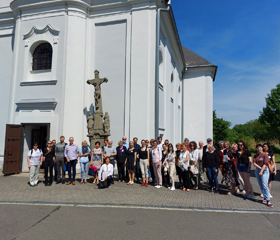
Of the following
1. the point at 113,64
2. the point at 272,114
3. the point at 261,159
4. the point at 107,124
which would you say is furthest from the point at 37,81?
the point at 272,114

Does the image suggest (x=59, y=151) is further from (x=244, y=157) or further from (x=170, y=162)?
(x=244, y=157)

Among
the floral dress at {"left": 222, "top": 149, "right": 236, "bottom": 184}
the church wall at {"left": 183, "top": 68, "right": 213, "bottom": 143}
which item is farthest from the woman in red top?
the church wall at {"left": 183, "top": 68, "right": 213, "bottom": 143}

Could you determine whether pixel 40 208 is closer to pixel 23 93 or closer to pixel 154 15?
pixel 23 93

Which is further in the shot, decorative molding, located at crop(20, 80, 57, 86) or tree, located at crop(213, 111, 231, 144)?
tree, located at crop(213, 111, 231, 144)

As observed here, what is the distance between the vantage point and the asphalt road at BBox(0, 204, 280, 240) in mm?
4254

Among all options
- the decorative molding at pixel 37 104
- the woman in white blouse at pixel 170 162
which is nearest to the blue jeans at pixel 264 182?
the woman in white blouse at pixel 170 162

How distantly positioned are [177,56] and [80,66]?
10.1 metres

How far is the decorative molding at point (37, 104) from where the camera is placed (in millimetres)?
11508

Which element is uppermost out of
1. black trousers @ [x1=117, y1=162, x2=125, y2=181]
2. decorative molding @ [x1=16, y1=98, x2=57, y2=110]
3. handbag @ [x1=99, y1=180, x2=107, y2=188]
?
decorative molding @ [x1=16, y1=98, x2=57, y2=110]

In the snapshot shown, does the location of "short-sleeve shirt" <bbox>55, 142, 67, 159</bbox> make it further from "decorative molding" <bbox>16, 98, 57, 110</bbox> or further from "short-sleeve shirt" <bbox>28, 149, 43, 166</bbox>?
"decorative molding" <bbox>16, 98, 57, 110</bbox>

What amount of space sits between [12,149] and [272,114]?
35.4 m

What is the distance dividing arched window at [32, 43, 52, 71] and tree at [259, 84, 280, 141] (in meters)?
33.0

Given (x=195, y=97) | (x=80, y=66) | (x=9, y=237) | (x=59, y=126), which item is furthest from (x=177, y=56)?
(x=9, y=237)

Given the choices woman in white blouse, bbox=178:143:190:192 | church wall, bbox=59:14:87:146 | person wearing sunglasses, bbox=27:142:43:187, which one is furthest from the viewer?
church wall, bbox=59:14:87:146
